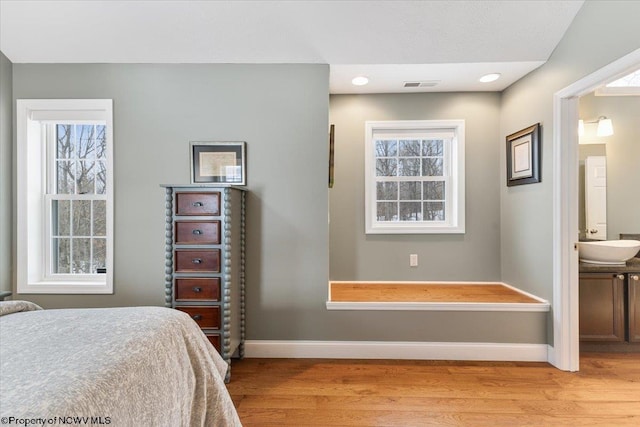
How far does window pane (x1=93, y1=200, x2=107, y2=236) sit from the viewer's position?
2748 millimetres

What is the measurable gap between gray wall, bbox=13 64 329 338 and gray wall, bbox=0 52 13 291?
100mm

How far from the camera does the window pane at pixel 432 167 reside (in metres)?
3.35

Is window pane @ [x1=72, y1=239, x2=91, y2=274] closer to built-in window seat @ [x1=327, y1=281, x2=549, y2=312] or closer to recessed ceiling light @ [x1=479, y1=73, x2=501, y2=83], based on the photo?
built-in window seat @ [x1=327, y1=281, x2=549, y2=312]

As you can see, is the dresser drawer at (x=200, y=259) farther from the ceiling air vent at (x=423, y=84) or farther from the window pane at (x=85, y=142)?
the ceiling air vent at (x=423, y=84)

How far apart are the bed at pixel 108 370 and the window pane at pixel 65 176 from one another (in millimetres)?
1778

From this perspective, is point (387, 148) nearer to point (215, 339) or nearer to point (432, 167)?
point (432, 167)

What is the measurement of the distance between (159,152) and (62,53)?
1.07 meters

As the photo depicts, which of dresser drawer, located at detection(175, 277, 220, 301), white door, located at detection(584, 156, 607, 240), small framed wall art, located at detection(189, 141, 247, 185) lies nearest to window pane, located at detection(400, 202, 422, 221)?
white door, located at detection(584, 156, 607, 240)

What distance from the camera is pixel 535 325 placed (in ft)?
8.09

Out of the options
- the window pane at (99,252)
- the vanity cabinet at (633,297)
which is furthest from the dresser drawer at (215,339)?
the vanity cabinet at (633,297)

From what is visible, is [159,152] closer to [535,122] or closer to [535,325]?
[535,122]

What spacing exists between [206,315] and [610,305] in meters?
3.16

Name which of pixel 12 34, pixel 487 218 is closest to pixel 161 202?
pixel 12 34

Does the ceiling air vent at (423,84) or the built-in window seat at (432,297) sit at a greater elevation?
the ceiling air vent at (423,84)
